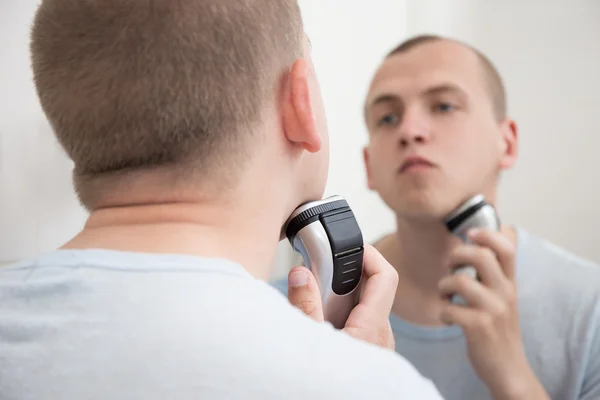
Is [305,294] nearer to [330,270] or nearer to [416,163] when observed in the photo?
[330,270]

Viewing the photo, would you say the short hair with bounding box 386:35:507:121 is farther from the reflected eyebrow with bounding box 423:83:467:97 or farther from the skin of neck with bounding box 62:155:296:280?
the skin of neck with bounding box 62:155:296:280

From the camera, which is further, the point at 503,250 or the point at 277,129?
the point at 503,250

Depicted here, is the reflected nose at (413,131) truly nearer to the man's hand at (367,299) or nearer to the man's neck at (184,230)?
the man's hand at (367,299)

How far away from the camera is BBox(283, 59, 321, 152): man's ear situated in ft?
1.35

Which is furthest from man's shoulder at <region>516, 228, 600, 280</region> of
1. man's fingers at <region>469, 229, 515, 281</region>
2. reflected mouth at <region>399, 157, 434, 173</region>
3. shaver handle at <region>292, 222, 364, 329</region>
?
shaver handle at <region>292, 222, 364, 329</region>

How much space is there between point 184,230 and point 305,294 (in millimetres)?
153

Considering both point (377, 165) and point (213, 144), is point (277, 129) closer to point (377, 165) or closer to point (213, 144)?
point (213, 144)

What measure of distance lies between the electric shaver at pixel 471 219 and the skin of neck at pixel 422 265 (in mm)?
86

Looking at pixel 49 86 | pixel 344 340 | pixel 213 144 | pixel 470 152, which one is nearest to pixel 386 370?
pixel 344 340

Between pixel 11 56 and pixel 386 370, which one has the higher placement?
pixel 11 56

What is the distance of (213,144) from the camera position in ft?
1.29

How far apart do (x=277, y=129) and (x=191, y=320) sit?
0.18 m

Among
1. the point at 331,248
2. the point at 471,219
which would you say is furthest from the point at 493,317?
the point at 331,248

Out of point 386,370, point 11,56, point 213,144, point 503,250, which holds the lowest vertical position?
point 503,250
